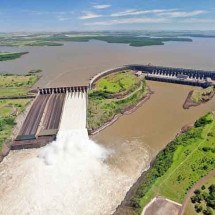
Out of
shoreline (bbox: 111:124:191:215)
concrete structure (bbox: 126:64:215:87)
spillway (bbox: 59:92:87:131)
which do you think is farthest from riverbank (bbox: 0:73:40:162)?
concrete structure (bbox: 126:64:215:87)

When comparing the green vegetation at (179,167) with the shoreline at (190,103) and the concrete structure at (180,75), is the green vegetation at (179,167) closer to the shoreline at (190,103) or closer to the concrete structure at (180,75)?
the shoreline at (190,103)

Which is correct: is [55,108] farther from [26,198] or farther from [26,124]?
[26,198]

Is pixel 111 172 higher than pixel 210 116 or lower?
lower

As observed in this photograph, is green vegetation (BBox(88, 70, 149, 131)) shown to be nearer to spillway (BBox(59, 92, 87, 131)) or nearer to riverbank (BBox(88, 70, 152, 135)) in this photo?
riverbank (BBox(88, 70, 152, 135))

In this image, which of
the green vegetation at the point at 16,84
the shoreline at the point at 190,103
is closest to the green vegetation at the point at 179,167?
the shoreline at the point at 190,103

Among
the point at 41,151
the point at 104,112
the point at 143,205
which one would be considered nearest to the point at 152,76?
the point at 104,112

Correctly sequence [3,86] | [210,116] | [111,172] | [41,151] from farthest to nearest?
1. [3,86]
2. [210,116]
3. [41,151]
4. [111,172]
